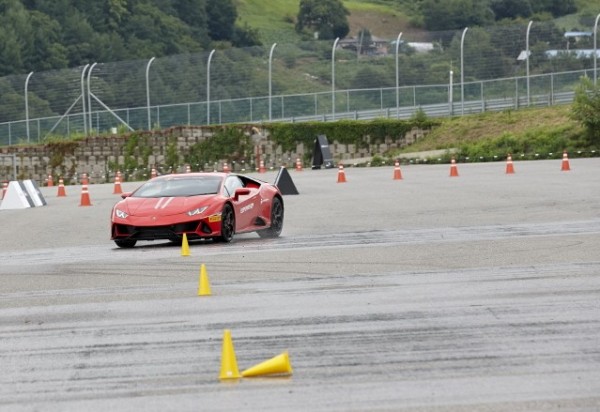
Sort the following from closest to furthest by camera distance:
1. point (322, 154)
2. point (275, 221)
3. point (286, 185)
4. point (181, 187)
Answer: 1. point (181, 187)
2. point (275, 221)
3. point (286, 185)
4. point (322, 154)

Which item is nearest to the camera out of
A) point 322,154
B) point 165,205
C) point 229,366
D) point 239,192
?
point 229,366

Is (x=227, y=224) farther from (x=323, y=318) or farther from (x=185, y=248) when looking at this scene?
(x=323, y=318)

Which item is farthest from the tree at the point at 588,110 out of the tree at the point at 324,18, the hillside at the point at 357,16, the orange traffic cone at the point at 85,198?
the hillside at the point at 357,16

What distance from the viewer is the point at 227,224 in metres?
20.6

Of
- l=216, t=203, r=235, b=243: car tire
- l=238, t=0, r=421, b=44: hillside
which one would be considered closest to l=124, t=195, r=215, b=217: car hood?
l=216, t=203, r=235, b=243: car tire

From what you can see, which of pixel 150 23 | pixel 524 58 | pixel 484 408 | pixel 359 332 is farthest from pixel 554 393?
pixel 150 23

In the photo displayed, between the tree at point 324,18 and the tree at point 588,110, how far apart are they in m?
84.9

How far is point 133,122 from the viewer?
60375 mm

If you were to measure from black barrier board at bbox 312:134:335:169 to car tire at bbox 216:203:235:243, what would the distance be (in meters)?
34.0

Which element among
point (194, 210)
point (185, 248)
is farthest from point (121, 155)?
point (185, 248)

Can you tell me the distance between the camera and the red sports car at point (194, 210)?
2019cm

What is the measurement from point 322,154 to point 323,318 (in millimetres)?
42876

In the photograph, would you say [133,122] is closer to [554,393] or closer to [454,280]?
[454,280]

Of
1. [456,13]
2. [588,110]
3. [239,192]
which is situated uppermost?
[456,13]
